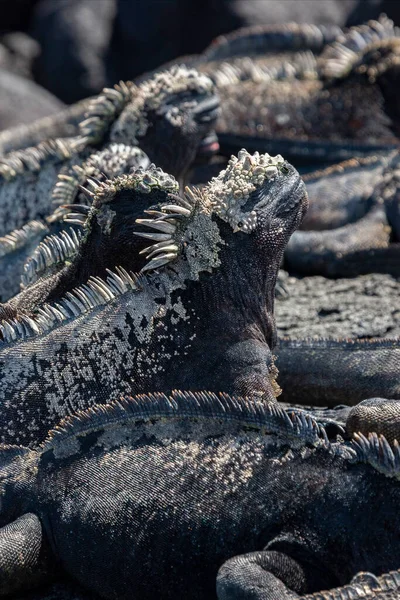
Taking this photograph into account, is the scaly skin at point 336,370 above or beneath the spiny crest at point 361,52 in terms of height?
beneath

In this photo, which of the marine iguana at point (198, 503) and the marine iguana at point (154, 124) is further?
the marine iguana at point (154, 124)

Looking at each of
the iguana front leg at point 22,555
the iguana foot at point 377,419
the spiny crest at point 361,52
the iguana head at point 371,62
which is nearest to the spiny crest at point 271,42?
the spiny crest at point 361,52

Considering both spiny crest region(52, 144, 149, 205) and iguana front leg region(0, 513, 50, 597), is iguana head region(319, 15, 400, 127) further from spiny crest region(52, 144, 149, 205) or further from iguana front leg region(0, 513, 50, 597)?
iguana front leg region(0, 513, 50, 597)

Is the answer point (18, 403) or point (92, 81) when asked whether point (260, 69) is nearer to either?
point (92, 81)

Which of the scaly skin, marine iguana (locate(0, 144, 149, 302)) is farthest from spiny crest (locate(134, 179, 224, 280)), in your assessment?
Result: the scaly skin

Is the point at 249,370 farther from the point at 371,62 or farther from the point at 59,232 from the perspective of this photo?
the point at 371,62

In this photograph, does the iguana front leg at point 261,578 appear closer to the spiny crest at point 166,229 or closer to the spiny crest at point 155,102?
the spiny crest at point 166,229
